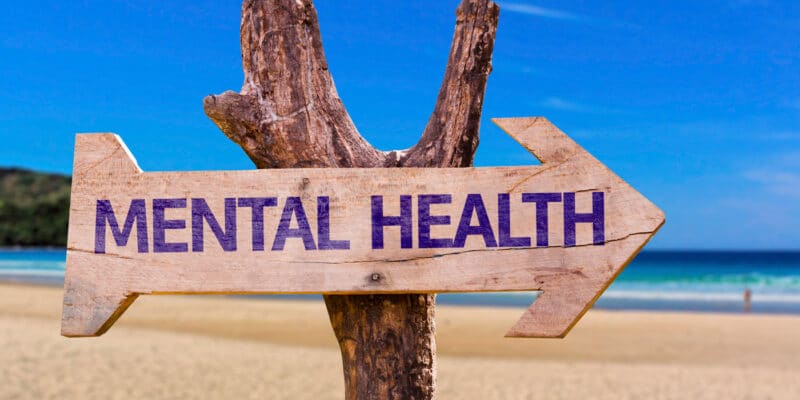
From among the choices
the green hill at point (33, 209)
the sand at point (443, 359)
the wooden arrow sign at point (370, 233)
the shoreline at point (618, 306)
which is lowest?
the sand at point (443, 359)

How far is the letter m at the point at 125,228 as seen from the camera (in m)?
2.02

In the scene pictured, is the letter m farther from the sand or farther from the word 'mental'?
the sand

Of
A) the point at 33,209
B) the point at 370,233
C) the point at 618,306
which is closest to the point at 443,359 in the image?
the point at 370,233

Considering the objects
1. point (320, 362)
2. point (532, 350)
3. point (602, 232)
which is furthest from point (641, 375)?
point (602, 232)

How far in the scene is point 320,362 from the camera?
868 centimetres

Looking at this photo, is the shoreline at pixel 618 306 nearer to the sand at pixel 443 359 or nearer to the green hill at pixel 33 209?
the sand at pixel 443 359

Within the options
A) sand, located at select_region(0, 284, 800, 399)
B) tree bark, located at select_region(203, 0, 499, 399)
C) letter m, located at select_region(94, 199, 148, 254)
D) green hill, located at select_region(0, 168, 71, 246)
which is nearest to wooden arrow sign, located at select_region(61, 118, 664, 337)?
letter m, located at select_region(94, 199, 148, 254)

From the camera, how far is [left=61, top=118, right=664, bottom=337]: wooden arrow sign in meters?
1.95

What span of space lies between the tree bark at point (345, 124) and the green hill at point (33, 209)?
2692 inches

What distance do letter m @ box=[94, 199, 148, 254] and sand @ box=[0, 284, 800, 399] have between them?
5.12m

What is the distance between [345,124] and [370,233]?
19.1 inches

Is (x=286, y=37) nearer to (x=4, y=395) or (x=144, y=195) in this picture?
(x=144, y=195)

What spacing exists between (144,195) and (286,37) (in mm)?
717

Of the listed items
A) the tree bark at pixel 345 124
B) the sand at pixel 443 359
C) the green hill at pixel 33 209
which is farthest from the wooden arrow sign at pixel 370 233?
the green hill at pixel 33 209
